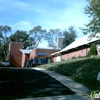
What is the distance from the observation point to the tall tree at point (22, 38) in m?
78.8

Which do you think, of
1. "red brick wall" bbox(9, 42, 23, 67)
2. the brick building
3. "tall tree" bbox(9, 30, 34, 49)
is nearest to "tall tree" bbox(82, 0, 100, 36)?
the brick building

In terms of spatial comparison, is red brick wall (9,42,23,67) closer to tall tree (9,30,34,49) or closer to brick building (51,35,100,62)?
brick building (51,35,100,62)

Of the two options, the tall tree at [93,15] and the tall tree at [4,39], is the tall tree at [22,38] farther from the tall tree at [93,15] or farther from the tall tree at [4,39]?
the tall tree at [93,15]

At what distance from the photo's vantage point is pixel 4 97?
10.8m

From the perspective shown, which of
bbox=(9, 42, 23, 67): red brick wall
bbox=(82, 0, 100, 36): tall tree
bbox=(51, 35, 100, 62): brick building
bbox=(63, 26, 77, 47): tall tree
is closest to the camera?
bbox=(82, 0, 100, 36): tall tree

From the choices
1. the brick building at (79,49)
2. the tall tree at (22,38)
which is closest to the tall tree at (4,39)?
the tall tree at (22,38)

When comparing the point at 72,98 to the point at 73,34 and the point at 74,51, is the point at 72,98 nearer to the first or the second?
the point at 74,51

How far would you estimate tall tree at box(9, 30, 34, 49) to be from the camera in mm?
78750

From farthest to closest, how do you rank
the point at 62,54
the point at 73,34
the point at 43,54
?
the point at 73,34 → the point at 43,54 → the point at 62,54

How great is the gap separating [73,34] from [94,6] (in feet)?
193

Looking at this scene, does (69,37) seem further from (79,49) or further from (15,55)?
(79,49)

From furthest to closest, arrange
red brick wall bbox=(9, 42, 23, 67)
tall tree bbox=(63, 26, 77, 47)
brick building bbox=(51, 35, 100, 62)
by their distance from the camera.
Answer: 1. tall tree bbox=(63, 26, 77, 47)
2. red brick wall bbox=(9, 42, 23, 67)
3. brick building bbox=(51, 35, 100, 62)

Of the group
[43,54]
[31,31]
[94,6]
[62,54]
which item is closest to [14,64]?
[43,54]

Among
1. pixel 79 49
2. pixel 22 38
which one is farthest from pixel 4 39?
pixel 79 49
